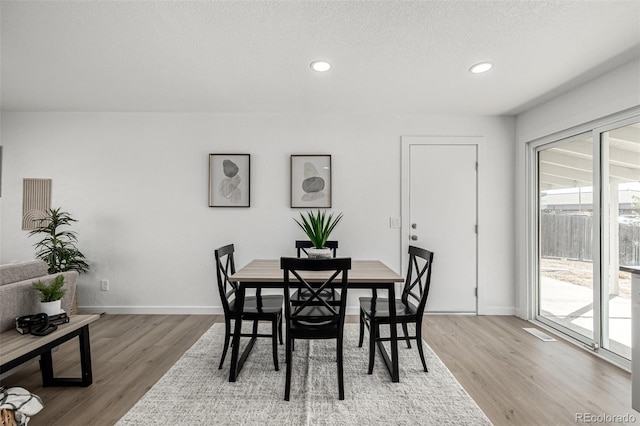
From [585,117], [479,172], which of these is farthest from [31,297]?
[585,117]

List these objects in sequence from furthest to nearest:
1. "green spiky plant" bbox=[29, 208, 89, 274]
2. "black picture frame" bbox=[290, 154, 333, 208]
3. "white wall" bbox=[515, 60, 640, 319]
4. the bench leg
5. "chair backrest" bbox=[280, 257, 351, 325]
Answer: "black picture frame" bbox=[290, 154, 333, 208] → "green spiky plant" bbox=[29, 208, 89, 274] → "white wall" bbox=[515, 60, 640, 319] → the bench leg → "chair backrest" bbox=[280, 257, 351, 325]

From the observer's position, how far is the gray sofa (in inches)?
75.0

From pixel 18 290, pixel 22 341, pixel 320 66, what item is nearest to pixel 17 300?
pixel 18 290

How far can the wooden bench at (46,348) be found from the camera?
5.42 ft

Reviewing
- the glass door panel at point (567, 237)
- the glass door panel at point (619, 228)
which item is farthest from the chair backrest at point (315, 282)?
the glass door panel at point (567, 237)

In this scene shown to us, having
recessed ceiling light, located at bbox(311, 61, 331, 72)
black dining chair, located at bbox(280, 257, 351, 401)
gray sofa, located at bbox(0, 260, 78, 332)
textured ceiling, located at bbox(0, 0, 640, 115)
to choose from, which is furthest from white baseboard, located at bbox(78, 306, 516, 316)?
recessed ceiling light, located at bbox(311, 61, 331, 72)

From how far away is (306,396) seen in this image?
2016 millimetres

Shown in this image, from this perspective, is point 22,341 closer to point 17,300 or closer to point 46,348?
point 46,348

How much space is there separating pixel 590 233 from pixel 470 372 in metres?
1.65

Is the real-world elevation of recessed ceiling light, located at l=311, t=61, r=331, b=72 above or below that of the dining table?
above

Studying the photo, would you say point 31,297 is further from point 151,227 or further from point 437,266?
point 437,266

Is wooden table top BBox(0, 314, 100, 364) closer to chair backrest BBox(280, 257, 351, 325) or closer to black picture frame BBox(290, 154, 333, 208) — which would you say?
chair backrest BBox(280, 257, 351, 325)

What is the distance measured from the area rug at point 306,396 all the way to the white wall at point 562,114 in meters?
1.82

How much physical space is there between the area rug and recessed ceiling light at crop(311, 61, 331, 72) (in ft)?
7.37
